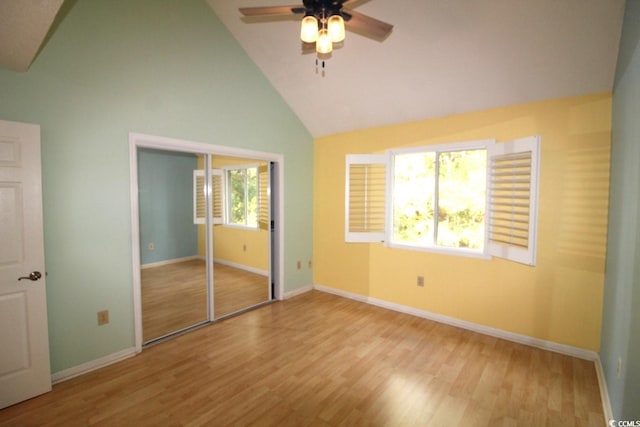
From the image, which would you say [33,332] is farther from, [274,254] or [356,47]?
[356,47]

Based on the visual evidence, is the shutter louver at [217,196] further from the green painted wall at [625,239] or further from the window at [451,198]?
the green painted wall at [625,239]

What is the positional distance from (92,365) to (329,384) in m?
2.04

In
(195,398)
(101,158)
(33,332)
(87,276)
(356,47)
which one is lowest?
(195,398)

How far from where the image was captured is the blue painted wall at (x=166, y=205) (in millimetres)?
3037

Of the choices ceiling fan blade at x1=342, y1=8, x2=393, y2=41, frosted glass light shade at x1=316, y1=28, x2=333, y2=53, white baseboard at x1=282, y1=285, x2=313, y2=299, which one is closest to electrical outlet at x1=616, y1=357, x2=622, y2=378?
ceiling fan blade at x1=342, y1=8, x2=393, y2=41

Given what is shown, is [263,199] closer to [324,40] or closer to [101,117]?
[101,117]

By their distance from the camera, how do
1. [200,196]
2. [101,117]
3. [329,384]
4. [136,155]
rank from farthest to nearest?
[200,196] → [136,155] → [101,117] → [329,384]

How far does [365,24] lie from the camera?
1922 millimetres

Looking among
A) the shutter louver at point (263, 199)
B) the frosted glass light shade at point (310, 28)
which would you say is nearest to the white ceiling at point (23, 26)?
the frosted glass light shade at point (310, 28)

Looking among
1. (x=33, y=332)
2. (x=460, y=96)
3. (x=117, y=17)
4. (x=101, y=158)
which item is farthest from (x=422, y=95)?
(x=33, y=332)

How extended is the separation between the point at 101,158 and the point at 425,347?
137 inches

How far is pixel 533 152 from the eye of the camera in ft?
8.59

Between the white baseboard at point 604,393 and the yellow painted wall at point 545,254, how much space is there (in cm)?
24

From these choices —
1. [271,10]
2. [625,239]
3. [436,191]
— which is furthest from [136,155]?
[625,239]
